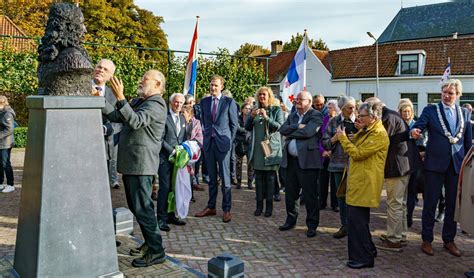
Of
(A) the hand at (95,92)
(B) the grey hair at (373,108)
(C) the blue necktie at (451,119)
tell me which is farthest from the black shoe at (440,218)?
(A) the hand at (95,92)

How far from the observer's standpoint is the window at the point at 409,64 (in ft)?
96.3

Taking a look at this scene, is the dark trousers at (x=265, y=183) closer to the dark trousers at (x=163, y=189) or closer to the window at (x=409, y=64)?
the dark trousers at (x=163, y=189)

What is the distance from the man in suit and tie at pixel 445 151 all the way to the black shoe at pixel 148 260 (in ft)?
10.6

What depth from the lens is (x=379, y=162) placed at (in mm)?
4469

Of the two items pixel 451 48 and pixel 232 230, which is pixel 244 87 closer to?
pixel 232 230

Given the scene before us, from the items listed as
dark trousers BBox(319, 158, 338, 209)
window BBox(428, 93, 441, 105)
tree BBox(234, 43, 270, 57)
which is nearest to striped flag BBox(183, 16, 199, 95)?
dark trousers BBox(319, 158, 338, 209)

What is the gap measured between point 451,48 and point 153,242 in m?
29.6

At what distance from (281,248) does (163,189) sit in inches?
75.7

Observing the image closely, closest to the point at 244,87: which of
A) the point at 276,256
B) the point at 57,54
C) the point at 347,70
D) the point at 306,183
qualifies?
the point at 306,183

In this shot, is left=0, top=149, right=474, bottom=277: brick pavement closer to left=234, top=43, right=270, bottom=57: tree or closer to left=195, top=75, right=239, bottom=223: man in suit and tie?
left=195, top=75, right=239, bottom=223: man in suit and tie

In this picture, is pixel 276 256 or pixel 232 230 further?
pixel 232 230

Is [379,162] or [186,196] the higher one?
[379,162]

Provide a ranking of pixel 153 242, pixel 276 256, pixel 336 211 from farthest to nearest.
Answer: pixel 336 211
pixel 276 256
pixel 153 242

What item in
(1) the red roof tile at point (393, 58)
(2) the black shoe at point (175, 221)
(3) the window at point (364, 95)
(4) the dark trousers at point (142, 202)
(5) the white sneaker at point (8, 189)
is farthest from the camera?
(3) the window at point (364, 95)
